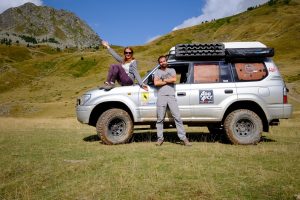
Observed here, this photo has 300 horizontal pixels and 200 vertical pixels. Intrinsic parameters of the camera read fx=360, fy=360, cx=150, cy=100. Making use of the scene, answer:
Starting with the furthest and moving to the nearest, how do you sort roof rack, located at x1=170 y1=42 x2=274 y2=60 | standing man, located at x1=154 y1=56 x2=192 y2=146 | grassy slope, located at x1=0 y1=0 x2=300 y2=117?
grassy slope, located at x1=0 y1=0 x2=300 y2=117
roof rack, located at x1=170 y1=42 x2=274 y2=60
standing man, located at x1=154 y1=56 x2=192 y2=146

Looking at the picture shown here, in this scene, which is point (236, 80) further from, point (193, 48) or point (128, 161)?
point (128, 161)

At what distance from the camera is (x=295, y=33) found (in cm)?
7075

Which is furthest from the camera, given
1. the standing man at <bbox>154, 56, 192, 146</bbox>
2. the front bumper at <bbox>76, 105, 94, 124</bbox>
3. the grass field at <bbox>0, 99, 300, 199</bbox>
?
the front bumper at <bbox>76, 105, 94, 124</bbox>

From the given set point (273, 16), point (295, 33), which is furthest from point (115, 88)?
point (273, 16)

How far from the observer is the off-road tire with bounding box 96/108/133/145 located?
9359mm

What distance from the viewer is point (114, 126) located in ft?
31.3

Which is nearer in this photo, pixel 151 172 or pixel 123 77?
pixel 151 172

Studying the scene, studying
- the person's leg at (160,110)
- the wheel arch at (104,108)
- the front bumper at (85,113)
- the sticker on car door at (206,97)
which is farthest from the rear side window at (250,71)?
the front bumper at (85,113)

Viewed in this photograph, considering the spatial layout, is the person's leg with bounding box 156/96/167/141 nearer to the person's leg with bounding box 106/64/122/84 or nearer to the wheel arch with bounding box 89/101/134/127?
the wheel arch with bounding box 89/101/134/127

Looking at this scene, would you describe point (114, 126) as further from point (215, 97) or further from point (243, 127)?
point (243, 127)

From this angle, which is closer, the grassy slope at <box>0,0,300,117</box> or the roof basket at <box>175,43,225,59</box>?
the roof basket at <box>175,43,225,59</box>

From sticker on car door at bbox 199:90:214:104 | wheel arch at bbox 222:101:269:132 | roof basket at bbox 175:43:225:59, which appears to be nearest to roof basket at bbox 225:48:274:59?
roof basket at bbox 175:43:225:59

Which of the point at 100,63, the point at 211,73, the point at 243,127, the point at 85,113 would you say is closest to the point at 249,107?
the point at 243,127

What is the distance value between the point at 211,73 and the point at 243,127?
5.39 feet
